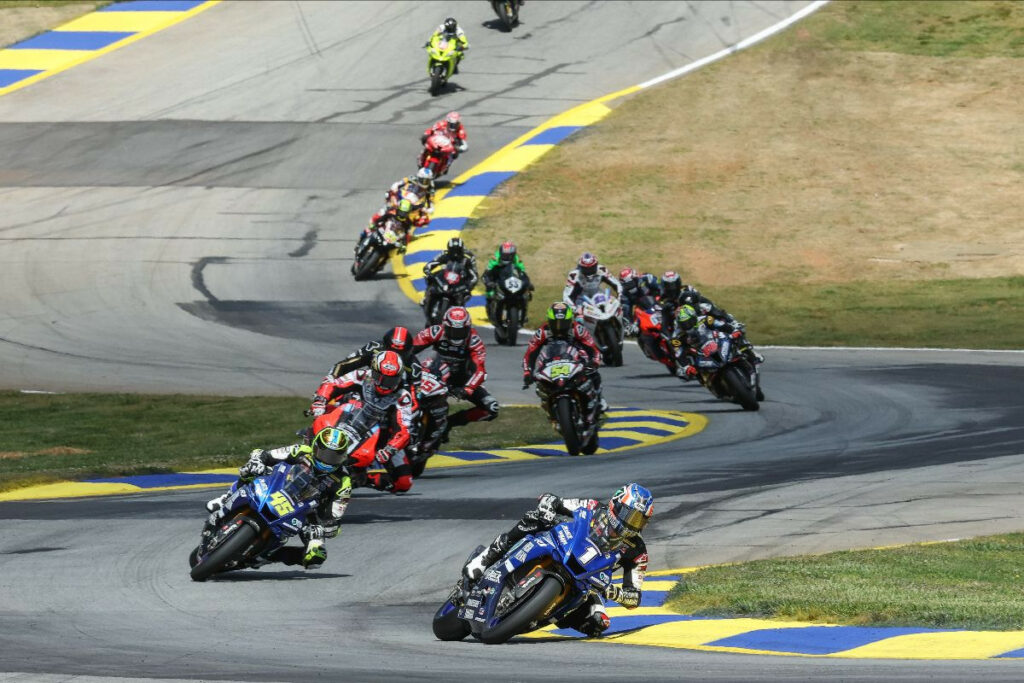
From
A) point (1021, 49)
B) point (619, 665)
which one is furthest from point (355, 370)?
point (1021, 49)

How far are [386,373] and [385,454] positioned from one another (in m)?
0.82

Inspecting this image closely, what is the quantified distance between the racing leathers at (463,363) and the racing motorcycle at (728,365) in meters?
4.36

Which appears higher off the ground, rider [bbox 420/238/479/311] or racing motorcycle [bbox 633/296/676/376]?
rider [bbox 420/238/479/311]

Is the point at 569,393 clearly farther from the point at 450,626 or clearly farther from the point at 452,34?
the point at 452,34

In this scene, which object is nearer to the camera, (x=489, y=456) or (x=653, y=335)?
(x=489, y=456)

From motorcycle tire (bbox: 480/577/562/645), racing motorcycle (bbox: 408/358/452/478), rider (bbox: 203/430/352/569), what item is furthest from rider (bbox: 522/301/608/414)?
motorcycle tire (bbox: 480/577/562/645)

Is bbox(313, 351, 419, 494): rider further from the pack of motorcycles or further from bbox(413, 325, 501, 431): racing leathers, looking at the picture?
bbox(413, 325, 501, 431): racing leathers

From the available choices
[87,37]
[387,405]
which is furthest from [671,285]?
[87,37]

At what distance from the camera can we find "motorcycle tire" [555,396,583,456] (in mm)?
20906

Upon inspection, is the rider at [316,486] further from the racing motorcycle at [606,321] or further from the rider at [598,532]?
the racing motorcycle at [606,321]

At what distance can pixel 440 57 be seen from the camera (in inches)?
1786

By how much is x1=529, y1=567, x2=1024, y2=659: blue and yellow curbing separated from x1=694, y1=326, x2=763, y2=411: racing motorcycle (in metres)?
11.7

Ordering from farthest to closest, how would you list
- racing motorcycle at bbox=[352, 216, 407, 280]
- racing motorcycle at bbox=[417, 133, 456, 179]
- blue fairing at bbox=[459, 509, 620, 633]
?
racing motorcycle at bbox=[417, 133, 456, 179] → racing motorcycle at bbox=[352, 216, 407, 280] → blue fairing at bbox=[459, 509, 620, 633]

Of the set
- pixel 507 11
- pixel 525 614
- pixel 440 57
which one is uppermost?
pixel 507 11
